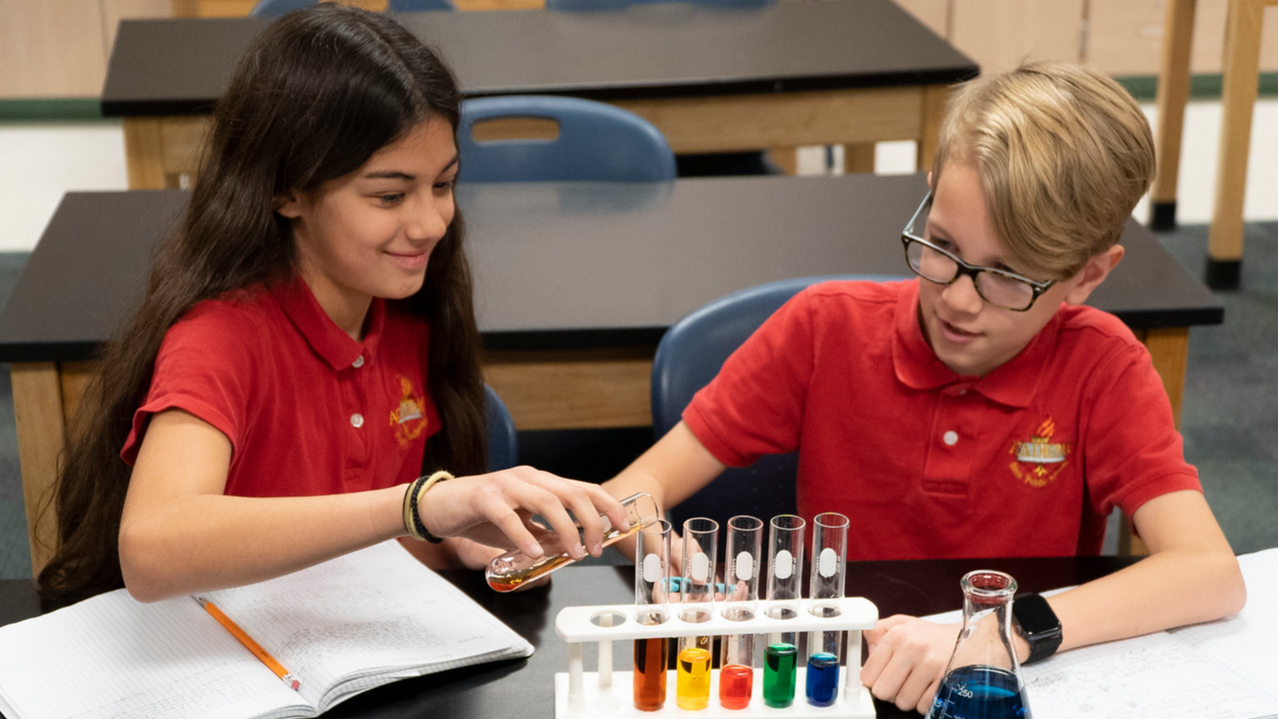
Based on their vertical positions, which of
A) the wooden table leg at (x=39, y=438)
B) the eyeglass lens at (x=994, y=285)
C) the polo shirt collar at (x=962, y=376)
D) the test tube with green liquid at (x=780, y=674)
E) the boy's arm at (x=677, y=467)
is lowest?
the wooden table leg at (x=39, y=438)

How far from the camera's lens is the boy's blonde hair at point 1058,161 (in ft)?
3.81

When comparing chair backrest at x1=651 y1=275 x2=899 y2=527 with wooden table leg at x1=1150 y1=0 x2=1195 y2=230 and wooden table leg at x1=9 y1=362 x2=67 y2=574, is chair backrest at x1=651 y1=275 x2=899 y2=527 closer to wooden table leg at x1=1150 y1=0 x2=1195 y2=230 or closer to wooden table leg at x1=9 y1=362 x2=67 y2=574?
wooden table leg at x1=9 y1=362 x2=67 y2=574

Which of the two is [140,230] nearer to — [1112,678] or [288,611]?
[288,611]

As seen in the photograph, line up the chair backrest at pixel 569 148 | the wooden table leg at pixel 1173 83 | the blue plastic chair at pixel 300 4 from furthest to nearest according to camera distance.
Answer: the wooden table leg at pixel 1173 83, the blue plastic chair at pixel 300 4, the chair backrest at pixel 569 148

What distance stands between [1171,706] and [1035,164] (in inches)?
19.1

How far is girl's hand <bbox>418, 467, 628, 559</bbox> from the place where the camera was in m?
0.93

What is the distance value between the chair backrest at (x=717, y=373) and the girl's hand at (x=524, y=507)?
57cm

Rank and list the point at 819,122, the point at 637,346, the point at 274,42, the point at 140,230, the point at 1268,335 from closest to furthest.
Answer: the point at 274,42, the point at 637,346, the point at 140,230, the point at 819,122, the point at 1268,335

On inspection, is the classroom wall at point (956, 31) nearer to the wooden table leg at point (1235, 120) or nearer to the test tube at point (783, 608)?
the wooden table leg at point (1235, 120)

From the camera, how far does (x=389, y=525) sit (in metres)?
1.01

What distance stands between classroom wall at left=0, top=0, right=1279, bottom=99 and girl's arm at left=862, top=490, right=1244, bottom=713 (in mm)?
4168

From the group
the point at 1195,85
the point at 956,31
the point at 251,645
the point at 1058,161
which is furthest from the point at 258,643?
the point at 1195,85

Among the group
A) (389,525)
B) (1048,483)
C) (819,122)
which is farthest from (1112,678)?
(819,122)

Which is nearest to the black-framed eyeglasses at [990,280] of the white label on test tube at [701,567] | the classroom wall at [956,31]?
the white label on test tube at [701,567]
